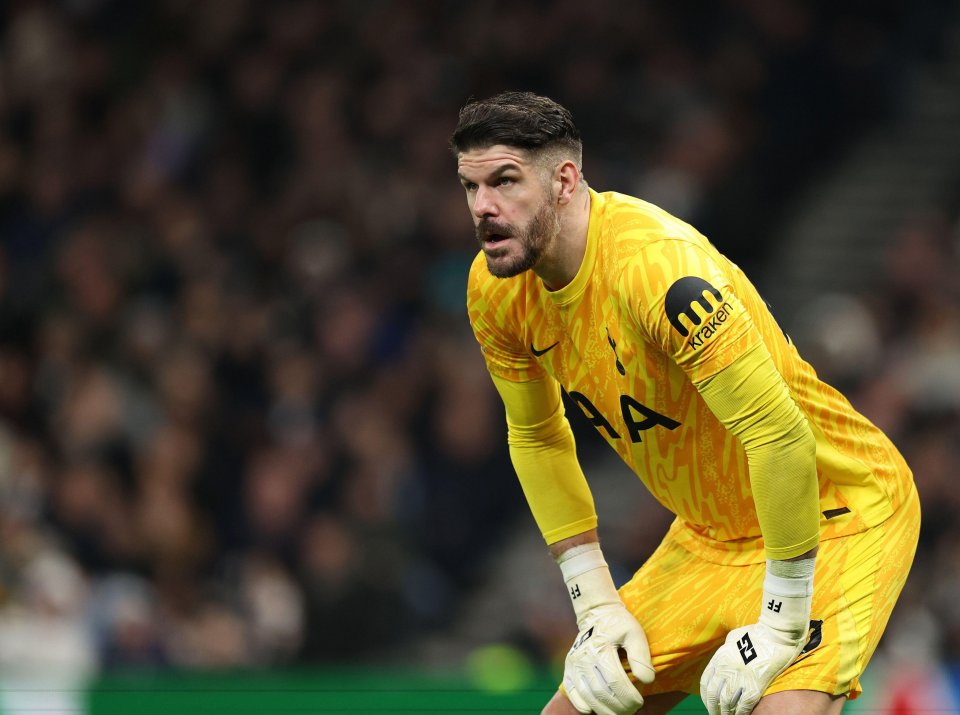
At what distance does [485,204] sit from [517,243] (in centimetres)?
12

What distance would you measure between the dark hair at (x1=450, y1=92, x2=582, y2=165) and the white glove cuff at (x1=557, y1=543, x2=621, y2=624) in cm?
109

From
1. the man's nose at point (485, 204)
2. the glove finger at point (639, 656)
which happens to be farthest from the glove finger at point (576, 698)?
the man's nose at point (485, 204)

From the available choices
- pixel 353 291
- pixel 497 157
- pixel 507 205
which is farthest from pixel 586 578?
pixel 353 291

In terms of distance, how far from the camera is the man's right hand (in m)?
3.87

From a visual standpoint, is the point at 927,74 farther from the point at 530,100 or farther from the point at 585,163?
the point at 530,100

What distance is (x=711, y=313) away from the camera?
3471mm

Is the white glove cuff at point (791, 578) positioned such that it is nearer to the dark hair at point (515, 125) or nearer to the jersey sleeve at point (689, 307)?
the jersey sleeve at point (689, 307)

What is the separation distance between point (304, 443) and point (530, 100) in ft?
18.0

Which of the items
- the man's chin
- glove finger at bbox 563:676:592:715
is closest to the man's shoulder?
the man's chin

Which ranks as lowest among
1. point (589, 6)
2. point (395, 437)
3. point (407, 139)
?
point (395, 437)

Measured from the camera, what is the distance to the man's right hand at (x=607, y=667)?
3.87 m

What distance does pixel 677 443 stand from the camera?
3.85m

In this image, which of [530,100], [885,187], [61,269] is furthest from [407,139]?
[530,100]

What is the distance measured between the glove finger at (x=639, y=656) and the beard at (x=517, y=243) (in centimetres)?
96
